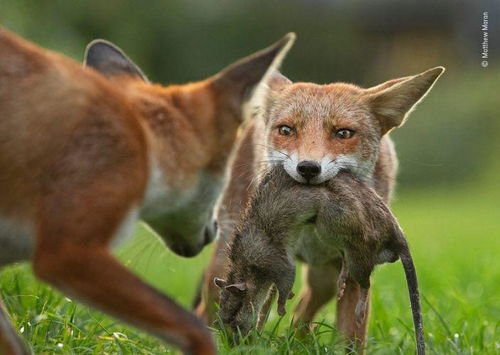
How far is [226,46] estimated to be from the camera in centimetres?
2883

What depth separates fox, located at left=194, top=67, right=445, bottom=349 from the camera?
19.8 feet

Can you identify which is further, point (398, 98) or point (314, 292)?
point (314, 292)

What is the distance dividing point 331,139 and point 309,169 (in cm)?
65

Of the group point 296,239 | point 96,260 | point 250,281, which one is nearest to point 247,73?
point 296,239

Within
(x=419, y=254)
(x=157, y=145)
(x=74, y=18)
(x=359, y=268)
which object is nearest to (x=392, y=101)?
(x=359, y=268)

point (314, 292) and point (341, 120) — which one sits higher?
point (341, 120)

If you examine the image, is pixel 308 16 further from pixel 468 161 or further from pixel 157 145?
pixel 157 145

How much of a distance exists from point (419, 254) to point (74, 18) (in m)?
14.1

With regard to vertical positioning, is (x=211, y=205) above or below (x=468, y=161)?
above

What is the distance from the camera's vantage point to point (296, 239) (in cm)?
568

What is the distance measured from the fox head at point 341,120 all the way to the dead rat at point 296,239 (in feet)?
1.31

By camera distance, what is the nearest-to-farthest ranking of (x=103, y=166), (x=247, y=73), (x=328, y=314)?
(x=103, y=166) < (x=247, y=73) < (x=328, y=314)

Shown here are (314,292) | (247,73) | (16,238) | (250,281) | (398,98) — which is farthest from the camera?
(314,292)

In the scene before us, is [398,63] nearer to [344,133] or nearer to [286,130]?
[286,130]
